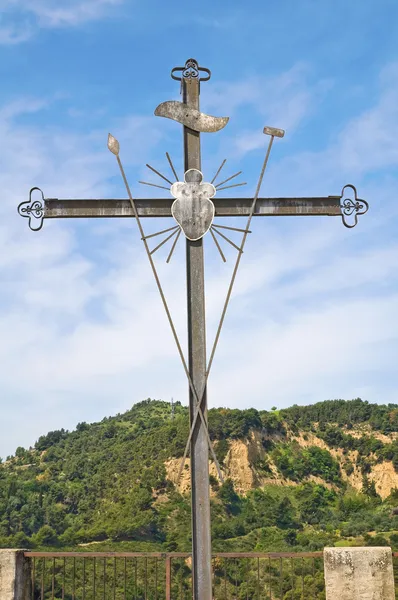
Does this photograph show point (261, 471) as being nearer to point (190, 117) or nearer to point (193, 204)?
point (193, 204)

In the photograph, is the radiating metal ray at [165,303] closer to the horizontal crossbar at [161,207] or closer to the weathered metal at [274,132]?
the horizontal crossbar at [161,207]

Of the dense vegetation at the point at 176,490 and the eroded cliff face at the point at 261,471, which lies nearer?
the dense vegetation at the point at 176,490

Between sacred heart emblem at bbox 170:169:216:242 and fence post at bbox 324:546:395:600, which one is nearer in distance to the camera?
sacred heart emblem at bbox 170:169:216:242

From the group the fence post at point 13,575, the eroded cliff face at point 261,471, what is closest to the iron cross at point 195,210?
the fence post at point 13,575

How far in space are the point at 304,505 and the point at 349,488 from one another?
12.4 metres

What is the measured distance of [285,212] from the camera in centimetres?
594

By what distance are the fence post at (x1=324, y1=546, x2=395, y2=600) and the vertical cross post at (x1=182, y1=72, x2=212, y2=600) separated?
4.33 feet

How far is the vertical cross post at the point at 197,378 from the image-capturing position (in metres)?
5.11

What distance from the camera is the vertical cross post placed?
511cm

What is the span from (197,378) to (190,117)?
207 centimetres

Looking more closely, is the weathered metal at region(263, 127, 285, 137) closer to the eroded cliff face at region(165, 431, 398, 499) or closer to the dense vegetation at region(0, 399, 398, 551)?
the dense vegetation at region(0, 399, 398, 551)

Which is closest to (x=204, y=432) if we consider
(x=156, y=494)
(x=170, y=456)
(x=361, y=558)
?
(x=361, y=558)

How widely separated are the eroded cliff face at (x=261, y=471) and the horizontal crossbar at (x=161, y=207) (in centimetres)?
5037

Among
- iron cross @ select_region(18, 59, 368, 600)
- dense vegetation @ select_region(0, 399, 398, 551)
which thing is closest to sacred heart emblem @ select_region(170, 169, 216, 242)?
iron cross @ select_region(18, 59, 368, 600)
